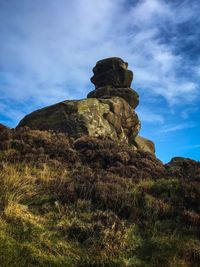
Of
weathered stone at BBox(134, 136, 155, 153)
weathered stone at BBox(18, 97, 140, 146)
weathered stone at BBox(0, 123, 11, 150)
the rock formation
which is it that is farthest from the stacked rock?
weathered stone at BBox(0, 123, 11, 150)

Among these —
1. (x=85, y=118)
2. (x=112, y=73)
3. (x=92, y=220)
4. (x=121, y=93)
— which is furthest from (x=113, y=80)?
(x=92, y=220)

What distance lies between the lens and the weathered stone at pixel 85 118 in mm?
21969

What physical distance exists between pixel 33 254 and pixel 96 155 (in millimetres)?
9641

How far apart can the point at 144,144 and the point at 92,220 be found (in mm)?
25223

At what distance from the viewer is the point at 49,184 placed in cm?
1021

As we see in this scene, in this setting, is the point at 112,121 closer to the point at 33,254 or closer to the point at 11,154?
the point at 11,154

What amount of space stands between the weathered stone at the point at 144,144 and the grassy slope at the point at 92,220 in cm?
1830

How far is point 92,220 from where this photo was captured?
315 inches

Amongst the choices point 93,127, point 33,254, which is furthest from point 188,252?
point 93,127

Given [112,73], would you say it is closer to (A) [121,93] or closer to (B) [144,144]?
(A) [121,93]

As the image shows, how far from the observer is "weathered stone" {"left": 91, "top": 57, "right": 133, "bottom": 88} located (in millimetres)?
35031

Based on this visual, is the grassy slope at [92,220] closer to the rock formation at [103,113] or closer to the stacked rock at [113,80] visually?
the rock formation at [103,113]

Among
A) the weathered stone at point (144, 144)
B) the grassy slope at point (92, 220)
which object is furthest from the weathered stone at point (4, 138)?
the weathered stone at point (144, 144)

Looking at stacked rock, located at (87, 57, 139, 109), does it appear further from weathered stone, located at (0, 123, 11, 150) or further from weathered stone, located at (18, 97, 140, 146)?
weathered stone, located at (0, 123, 11, 150)
